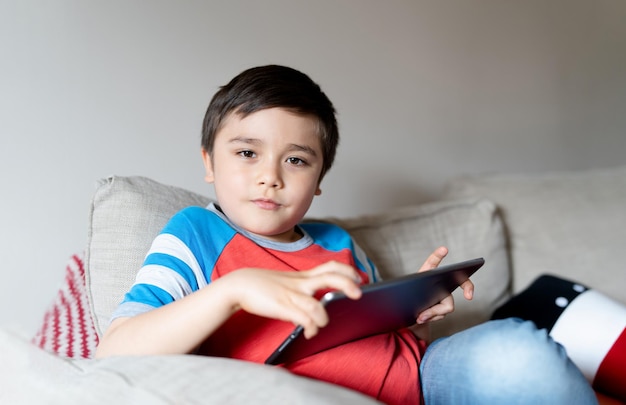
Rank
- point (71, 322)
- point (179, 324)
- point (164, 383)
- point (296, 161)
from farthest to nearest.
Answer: point (71, 322) < point (296, 161) < point (179, 324) < point (164, 383)

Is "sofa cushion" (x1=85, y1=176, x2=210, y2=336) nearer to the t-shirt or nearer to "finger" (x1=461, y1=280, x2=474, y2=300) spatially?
the t-shirt

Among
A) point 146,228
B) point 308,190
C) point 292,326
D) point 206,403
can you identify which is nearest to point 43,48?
point 146,228

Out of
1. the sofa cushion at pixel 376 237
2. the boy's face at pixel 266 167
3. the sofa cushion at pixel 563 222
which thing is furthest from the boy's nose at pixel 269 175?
the sofa cushion at pixel 563 222

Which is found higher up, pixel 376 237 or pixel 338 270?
pixel 338 270

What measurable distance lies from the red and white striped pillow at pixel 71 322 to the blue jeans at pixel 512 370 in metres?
0.64

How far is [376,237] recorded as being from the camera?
1.48 m

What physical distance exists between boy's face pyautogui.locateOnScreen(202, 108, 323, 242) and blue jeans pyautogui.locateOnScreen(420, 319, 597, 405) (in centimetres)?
35

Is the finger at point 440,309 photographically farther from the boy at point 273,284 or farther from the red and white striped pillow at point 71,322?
the red and white striped pillow at point 71,322

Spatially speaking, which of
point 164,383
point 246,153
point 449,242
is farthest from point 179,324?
point 449,242

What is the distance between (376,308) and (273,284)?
0.14 m

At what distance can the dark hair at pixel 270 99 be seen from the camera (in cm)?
98

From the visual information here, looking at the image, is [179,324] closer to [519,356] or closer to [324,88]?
[519,356]

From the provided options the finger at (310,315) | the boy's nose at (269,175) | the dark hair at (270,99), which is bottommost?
the finger at (310,315)

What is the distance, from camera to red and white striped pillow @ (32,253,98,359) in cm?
113
